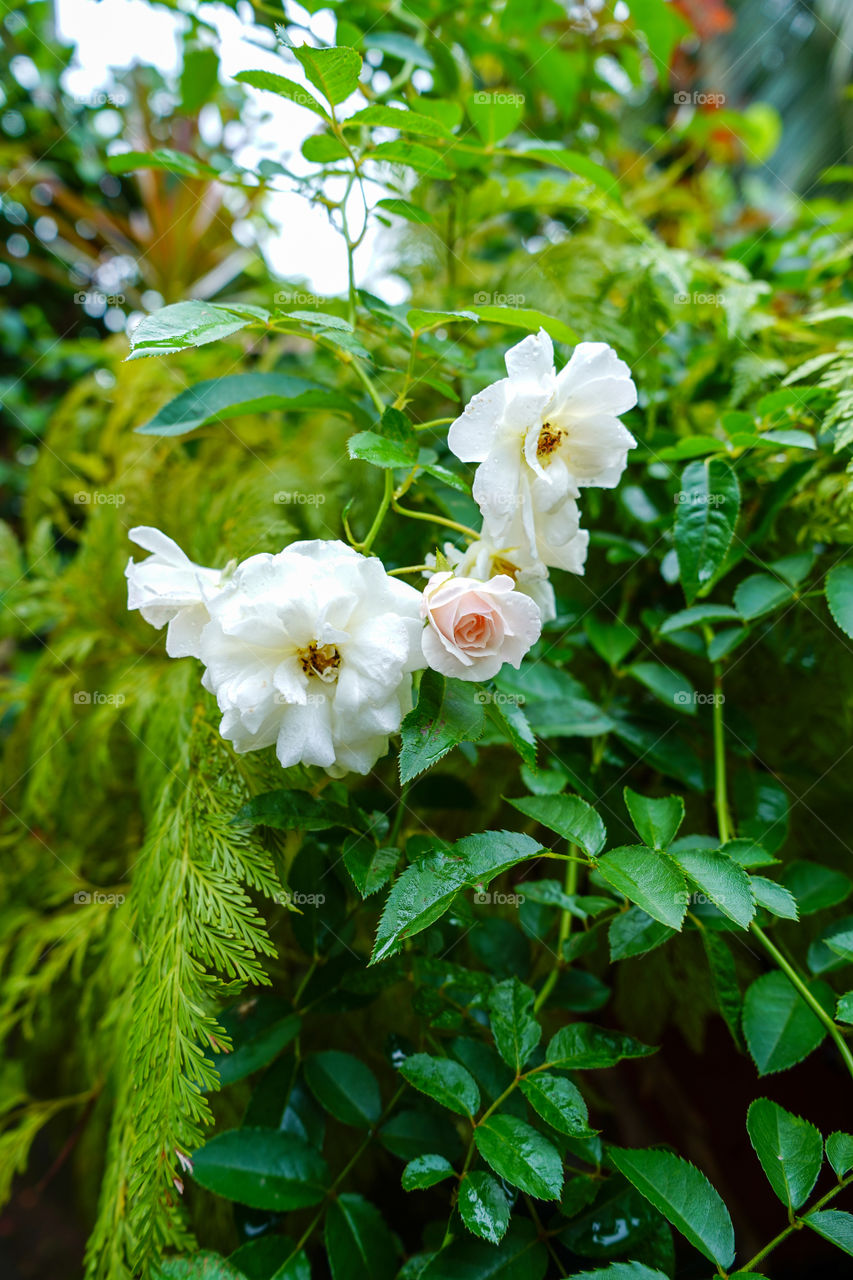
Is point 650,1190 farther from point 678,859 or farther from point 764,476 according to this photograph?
point 764,476

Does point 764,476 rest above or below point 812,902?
above

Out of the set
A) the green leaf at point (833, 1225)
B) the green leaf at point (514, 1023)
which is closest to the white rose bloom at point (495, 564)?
the green leaf at point (514, 1023)

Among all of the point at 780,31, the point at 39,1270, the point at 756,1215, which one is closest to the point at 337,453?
the point at 756,1215

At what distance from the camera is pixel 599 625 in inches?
25.5

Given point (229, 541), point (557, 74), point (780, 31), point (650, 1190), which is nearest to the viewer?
point (650, 1190)

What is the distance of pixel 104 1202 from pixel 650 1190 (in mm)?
357

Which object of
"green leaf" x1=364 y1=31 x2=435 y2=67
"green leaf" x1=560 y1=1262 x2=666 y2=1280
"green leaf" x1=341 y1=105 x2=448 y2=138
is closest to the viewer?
"green leaf" x1=560 y1=1262 x2=666 y2=1280

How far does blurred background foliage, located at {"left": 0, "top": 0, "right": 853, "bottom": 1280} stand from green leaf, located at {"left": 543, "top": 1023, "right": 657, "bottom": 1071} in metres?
0.12

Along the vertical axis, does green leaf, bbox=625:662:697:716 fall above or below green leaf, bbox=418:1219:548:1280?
above

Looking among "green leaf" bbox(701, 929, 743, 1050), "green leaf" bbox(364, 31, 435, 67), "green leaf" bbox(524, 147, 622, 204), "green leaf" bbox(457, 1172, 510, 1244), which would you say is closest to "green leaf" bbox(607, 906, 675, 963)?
"green leaf" bbox(701, 929, 743, 1050)

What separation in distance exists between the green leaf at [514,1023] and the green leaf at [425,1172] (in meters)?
0.07

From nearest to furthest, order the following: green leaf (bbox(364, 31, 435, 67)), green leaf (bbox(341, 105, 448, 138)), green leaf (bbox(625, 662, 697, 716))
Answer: green leaf (bbox(341, 105, 448, 138))
green leaf (bbox(625, 662, 697, 716))
green leaf (bbox(364, 31, 435, 67))

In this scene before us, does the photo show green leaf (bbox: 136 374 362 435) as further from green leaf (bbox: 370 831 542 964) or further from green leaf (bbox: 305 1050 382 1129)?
green leaf (bbox: 305 1050 382 1129)

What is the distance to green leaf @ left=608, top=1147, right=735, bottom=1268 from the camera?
0.39 meters
